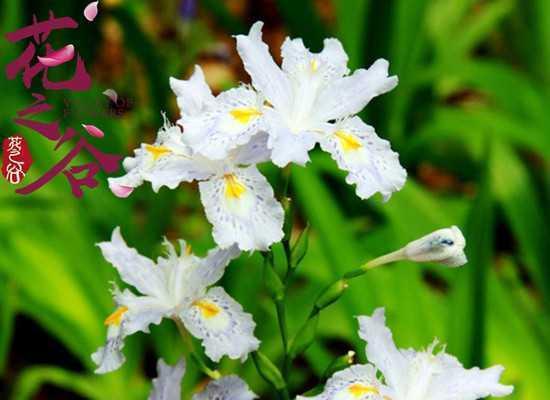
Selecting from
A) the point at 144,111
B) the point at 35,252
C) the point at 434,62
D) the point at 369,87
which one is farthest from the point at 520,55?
the point at 369,87

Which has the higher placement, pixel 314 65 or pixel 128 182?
pixel 314 65

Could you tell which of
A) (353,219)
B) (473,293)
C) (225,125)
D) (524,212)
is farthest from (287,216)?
(353,219)

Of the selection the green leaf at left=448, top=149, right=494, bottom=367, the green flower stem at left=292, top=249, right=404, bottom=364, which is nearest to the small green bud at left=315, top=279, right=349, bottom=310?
the green flower stem at left=292, top=249, right=404, bottom=364

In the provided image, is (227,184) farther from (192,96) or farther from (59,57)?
(59,57)

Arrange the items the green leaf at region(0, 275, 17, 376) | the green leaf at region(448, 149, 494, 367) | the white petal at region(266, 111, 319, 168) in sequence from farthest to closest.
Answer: the green leaf at region(0, 275, 17, 376), the green leaf at region(448, 149, 494, 367), the white petal at region(266, 111, 319, 168)

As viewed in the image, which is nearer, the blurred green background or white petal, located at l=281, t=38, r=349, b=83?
white petal, located at l=281, t=38, r=349, b=83

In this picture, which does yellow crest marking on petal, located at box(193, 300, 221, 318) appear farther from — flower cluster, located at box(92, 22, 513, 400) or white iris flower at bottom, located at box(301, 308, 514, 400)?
white iris flower at bottom, located at box(301, 308, 514, 400)

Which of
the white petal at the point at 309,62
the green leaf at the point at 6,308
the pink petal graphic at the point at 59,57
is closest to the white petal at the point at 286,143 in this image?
the white petal at the point at 309,62

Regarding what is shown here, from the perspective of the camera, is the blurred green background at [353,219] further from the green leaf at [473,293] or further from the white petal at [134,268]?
the white petal at [134,268]
